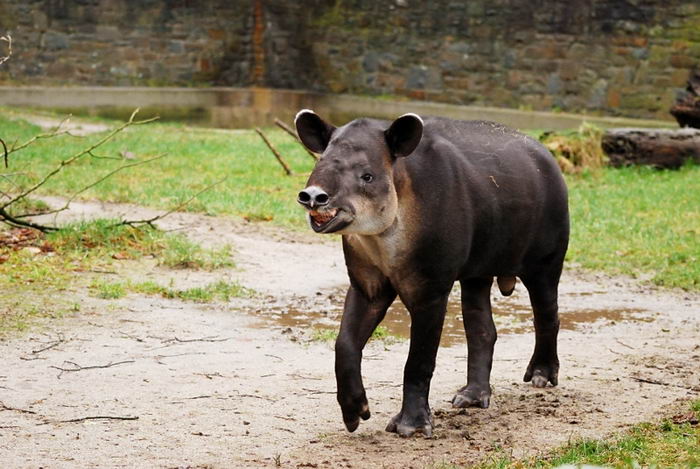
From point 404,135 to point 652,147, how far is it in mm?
11255

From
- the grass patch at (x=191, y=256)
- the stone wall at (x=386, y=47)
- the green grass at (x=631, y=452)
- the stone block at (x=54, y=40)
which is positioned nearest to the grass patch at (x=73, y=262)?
the grass patch at (x=191, y=256)

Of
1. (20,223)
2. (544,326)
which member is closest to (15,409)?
(544,326)

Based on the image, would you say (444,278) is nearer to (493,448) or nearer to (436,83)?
(493,448)

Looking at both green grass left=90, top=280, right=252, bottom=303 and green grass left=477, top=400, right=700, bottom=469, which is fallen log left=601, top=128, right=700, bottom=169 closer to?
green grass left=90, top=280, right=252, bottom=303

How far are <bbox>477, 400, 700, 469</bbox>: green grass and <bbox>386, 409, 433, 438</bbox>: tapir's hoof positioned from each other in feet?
1.39

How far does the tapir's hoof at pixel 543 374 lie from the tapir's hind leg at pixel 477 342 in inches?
14.4

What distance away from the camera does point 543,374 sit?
650 cm

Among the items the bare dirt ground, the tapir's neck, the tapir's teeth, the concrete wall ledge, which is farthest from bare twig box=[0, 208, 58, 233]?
the concrete wall ledge

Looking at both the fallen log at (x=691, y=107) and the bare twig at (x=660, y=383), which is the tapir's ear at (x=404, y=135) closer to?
the bare twig at (x=660, y=383)

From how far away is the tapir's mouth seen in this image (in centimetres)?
491

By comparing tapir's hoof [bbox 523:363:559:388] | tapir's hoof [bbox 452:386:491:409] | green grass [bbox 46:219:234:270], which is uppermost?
tapir's hoof [bbox 452:386:491:409]

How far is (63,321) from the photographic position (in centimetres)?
772

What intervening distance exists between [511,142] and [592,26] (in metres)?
14.8

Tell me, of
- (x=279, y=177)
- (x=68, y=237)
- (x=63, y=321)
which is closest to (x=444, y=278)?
(x=63, y=321)
